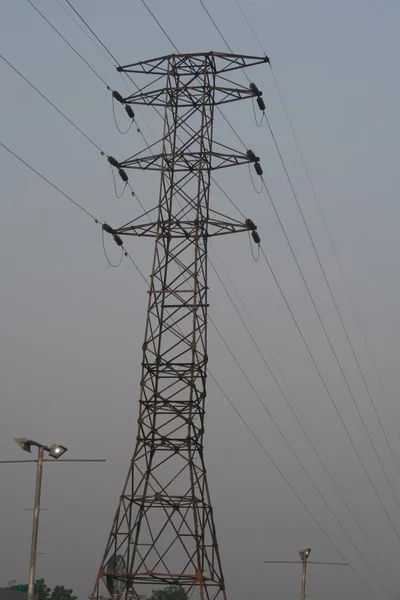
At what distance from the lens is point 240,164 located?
43.9m

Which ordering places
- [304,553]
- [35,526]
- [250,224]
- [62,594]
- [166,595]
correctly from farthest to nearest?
[62,594], [166,595], [304,553], [250,224], [35,526]

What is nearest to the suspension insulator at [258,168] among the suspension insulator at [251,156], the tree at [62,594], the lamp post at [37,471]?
the suspension insulator at [251,156]

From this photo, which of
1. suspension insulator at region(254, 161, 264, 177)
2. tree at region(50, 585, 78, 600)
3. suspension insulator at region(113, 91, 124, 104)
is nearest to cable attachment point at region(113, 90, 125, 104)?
suspension insulator at region(113, 91, 124, 104)

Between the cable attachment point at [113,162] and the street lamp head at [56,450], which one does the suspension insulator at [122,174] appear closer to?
the cable attachment point at [113,162]

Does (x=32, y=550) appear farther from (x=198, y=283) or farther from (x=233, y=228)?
(x=233, y=228)

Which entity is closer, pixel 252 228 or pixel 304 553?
pixel 252 228

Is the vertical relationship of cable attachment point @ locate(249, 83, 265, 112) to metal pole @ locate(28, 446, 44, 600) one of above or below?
above

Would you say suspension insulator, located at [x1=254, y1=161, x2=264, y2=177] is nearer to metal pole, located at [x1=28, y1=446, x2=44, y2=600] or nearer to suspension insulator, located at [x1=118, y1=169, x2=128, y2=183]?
suspension insulator, located at [x1=118, y1=169, x2=128, y2=183]

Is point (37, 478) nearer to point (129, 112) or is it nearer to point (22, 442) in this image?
point (22, 442)

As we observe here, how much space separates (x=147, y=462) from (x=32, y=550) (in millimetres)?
8368

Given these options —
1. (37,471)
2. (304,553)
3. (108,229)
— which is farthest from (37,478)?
(304,553)

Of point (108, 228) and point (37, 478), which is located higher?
point (108, 228)

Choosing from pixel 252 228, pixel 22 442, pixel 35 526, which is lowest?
pixel 35 526

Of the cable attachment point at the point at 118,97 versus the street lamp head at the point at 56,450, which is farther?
the cable attachment point at the point at 118,97
